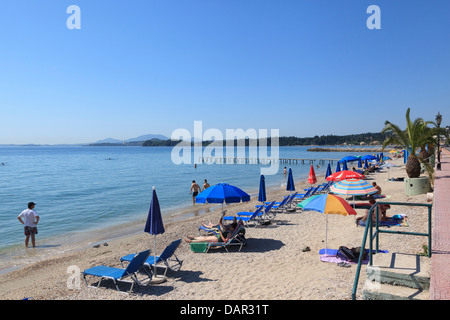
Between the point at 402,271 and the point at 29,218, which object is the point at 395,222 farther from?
the point at 29,218

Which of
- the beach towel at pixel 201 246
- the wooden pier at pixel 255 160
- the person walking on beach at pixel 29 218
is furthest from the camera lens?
the wooden pier at pixel 255 160

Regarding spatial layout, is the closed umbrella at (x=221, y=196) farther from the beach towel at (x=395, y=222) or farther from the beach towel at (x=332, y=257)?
the beach towel at (x=395, y=222)

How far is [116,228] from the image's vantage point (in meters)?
16.2

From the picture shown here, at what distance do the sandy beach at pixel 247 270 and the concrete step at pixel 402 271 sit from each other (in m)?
0.83

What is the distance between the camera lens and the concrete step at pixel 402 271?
475 cm

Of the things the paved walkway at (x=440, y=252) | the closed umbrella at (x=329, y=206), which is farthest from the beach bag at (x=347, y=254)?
the paved walkway at (x=440, y=252)

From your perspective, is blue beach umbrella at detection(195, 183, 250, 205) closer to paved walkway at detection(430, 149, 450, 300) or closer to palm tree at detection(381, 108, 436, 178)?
paved walkway at detection(430, 149, 450, 300)

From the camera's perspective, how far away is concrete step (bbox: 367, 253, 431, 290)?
4.75 meters

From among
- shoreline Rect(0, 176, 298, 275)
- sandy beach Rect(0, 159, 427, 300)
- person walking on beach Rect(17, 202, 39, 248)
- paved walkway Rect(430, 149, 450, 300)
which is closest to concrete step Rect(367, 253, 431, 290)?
paved walkway Rect(430, 149, 450, 300)

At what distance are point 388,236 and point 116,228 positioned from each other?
1259 cm

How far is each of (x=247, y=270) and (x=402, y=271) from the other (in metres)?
3.52

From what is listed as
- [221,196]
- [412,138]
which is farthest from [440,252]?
[412,138]
